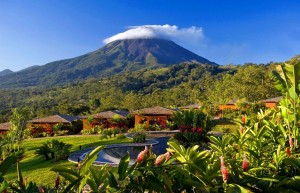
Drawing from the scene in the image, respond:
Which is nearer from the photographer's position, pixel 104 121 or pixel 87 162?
pixel 87 162

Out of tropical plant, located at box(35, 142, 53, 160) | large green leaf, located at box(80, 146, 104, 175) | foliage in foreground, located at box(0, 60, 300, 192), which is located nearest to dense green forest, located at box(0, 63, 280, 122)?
foliage in foreground, located at box(0, 60, 300, 192)

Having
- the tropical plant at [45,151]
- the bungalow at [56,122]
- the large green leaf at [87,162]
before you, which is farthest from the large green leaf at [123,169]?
the bungalow at [56,122]

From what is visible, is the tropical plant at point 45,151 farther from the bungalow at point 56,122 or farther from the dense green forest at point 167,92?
the bungalow at point 56,122

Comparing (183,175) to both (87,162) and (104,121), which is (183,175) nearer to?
(87,162)

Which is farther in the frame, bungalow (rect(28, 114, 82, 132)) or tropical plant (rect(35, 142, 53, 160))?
bungalow (rect(28, 114, 82, 132))

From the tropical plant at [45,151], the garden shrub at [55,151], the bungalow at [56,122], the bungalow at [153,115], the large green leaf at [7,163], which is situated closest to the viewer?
the large green leaf at [7,163]

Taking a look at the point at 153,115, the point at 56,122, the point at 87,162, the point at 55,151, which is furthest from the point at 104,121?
the point at 87,162

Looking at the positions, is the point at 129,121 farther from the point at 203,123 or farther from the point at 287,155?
the point at 287,155

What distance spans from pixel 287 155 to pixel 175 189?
1.22 metres

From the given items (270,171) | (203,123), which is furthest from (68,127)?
(270,171)

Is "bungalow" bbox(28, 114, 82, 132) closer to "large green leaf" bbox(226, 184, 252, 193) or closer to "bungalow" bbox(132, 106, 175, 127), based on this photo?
"bungalow" bbox(132, 106, 175, 127)

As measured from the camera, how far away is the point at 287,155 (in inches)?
103

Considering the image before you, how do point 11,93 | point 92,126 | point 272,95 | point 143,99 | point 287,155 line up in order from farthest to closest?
point 11,93 → point 143,99 → point 272,95 → point 92,126 → point 287,155

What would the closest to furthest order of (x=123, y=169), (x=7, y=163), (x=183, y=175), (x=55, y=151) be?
(x=7, y=163) < (x=123, y=169) < (x=183, y=175) < (x=55, y=151)
